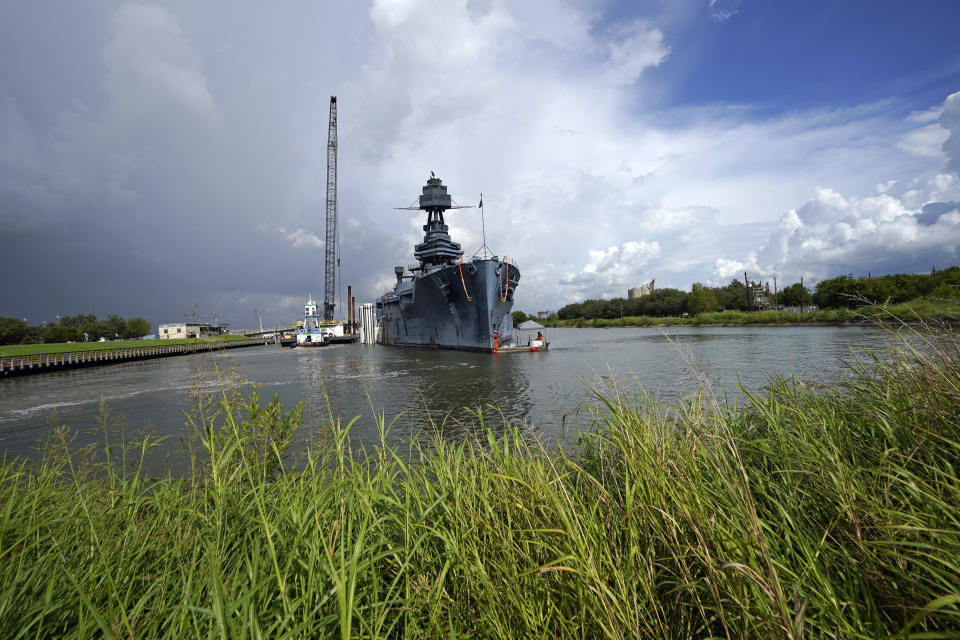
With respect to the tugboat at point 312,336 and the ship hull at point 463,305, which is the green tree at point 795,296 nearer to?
the ship hull at point 463,305

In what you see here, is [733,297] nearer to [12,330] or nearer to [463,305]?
[463,305]

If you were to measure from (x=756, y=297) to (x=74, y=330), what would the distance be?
142163 millimetres

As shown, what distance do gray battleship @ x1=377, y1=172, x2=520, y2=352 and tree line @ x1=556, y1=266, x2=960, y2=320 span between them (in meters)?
27.2

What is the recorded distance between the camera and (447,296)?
32031mm

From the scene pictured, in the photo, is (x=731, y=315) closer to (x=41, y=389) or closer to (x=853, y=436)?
(x=853, y=436)

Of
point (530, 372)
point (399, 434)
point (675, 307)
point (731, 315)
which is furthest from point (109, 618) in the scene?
point (675, 307)

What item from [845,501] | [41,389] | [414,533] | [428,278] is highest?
[428,278]

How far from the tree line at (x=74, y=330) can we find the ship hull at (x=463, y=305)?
7075 cm

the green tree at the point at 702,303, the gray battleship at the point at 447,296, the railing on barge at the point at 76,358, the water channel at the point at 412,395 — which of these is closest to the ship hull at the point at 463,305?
the gray battleship at the point at 447,296

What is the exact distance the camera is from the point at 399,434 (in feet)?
28.8

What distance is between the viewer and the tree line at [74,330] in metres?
71.4

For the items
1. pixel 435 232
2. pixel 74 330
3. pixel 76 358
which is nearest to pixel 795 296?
pixel 435 232

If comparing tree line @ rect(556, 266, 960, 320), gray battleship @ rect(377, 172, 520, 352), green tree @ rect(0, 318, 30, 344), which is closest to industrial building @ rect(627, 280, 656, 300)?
tree line @ rect(556, 266, 960, 320)

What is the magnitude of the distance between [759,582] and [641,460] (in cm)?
101
